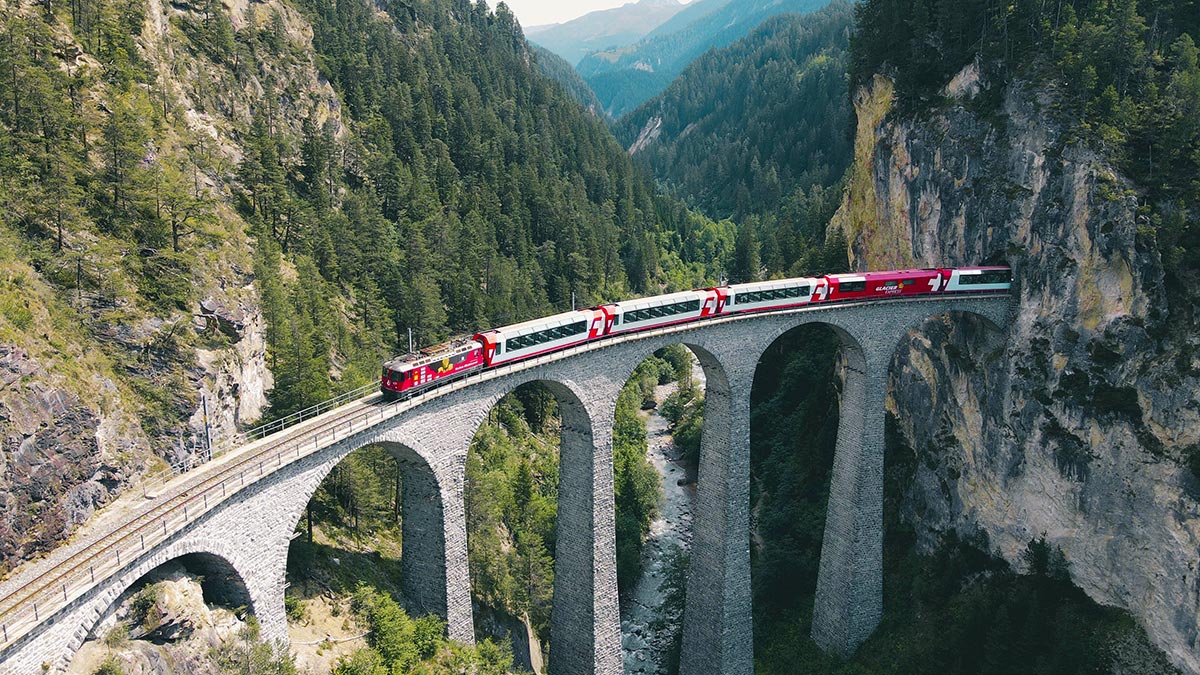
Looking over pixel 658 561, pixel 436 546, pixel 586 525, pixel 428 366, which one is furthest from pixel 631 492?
pixel 428 366

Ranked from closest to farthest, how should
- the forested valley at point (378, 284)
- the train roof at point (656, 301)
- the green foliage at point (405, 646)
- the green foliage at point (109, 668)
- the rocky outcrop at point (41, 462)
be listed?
the green foliage at point (109, 668), the rocky outcrop at point (41, 462), the green foliage at point (405, 646), the forested valley at point (378, 284), the train roof at point (656, 301)

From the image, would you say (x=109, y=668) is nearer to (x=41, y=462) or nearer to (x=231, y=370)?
(x=41, y=462)

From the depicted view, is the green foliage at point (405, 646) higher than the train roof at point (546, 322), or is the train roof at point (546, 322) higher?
the train roof at point (546, 322)

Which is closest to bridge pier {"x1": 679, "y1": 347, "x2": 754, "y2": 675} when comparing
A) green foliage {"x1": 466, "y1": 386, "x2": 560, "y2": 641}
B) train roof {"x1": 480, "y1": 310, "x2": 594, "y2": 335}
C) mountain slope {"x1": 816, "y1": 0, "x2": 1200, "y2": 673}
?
train roof {"x1": 480, "y1": 310, "x2": 594, "y2": 335}

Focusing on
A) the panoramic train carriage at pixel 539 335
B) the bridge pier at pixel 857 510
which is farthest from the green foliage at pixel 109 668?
the bridge pier at pixel 857 510

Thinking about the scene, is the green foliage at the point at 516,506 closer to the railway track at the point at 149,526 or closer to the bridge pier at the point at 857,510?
the railway track at the point at 149,526

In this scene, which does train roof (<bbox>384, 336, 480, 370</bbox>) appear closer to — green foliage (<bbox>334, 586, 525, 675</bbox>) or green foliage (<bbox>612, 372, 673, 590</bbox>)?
green foliage (<bbox>334, 586, 525, 675</bbox>)

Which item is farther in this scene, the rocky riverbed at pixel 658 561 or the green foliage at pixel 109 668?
the rocky riverbed at pixel 658 561
